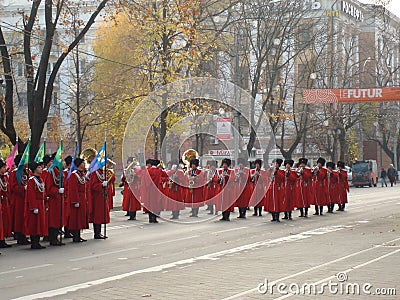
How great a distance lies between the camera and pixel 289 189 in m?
24.1

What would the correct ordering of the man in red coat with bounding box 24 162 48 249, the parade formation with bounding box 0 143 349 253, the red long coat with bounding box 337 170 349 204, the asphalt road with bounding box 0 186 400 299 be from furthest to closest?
1. the red long coat with bounding box 337 170 349 204
2. the parade formation with bounding box 0 143 349 253
3. the man in red coat with bounding box 24 162 48 249
4. the asphalt road with bounding box 0 186 400 299

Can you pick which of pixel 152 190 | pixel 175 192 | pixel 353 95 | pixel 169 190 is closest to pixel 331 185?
pixel 175 192

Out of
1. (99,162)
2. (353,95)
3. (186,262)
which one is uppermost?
(353,95)

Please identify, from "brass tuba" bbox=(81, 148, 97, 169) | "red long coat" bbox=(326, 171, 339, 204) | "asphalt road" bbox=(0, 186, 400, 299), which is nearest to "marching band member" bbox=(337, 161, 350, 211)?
"red long coat" bbox=(326, 171, 339, 204)

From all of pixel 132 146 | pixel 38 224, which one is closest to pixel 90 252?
pixel 38 224

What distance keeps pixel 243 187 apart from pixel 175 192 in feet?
7.30

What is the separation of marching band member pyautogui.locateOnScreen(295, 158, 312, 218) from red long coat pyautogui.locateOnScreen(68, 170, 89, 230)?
851 cm

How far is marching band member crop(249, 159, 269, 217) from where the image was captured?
2475 cm

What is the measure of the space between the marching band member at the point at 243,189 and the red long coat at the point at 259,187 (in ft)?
0.62

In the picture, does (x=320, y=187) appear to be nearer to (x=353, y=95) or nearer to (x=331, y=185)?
(x=331, y=185)

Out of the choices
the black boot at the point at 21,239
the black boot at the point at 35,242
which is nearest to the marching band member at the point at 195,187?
the black boot at the point at 21,239

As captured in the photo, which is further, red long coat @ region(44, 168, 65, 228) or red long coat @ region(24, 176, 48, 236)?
red long coat @ region(44, 168, 65, 228)

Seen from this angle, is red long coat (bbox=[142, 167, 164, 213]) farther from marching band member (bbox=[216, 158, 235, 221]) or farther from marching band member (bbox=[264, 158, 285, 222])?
marching band member (bbox=[264, 158, 285, 222])

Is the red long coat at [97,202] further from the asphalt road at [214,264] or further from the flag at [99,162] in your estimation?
the asphalt road at [214,264]
